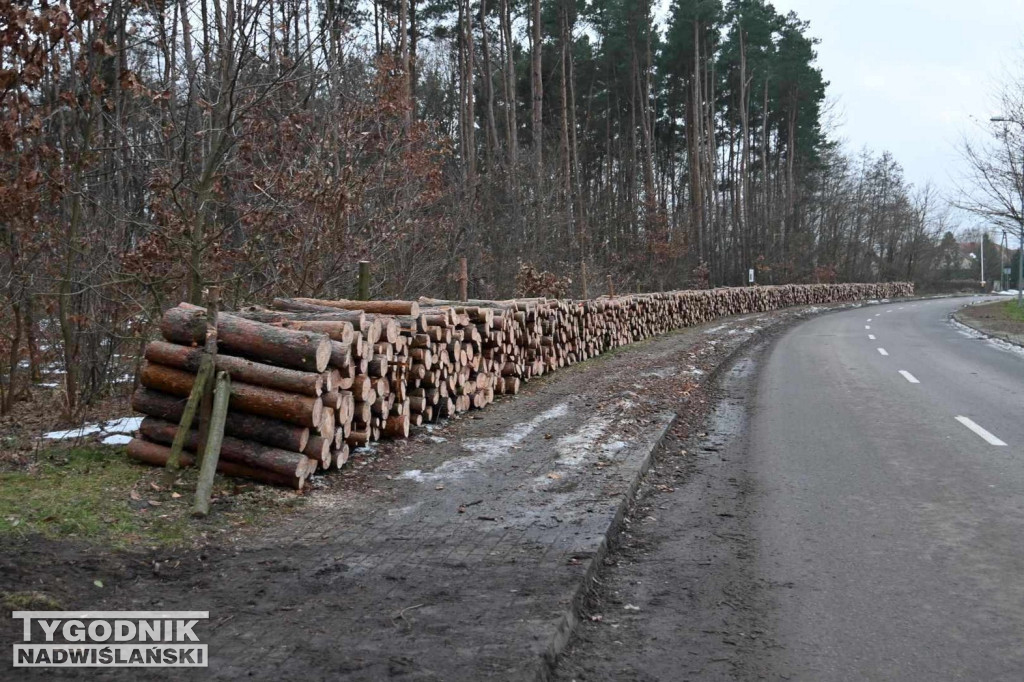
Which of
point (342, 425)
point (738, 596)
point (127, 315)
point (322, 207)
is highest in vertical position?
point (322, 207)

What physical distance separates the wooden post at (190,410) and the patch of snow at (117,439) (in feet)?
5.66

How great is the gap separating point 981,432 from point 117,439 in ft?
30.4

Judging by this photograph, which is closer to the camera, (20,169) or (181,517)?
(181,517)

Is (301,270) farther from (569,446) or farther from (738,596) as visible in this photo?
(738,596)

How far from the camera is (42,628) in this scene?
4.17 m

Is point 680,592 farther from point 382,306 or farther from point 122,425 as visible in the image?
point 122,425

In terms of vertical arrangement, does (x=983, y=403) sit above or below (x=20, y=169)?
below

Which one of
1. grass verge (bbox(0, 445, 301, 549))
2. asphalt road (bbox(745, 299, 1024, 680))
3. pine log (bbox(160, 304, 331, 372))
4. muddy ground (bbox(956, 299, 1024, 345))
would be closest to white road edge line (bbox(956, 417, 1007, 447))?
asphalt road (bbox(745, 299, 1024, 680))

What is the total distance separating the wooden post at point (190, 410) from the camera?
7.16 meters

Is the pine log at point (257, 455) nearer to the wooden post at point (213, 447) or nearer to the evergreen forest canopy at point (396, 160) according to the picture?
the wooden post at point (213, 447)

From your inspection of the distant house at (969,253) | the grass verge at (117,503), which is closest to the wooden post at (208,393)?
the grass verge at (117,503)

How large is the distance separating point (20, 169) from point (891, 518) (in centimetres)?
891

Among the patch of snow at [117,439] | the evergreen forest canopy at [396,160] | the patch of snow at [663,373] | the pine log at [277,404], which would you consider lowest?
the patch of snow at [663,373]

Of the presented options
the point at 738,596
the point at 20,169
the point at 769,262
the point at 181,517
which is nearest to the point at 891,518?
the point at 738,596
